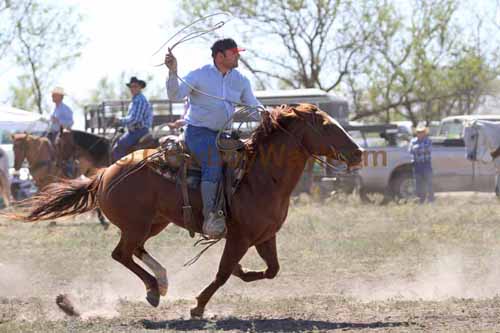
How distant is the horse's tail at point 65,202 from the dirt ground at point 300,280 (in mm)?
796

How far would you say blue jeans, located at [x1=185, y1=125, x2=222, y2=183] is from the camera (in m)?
8.37

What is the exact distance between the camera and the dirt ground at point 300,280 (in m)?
7.95

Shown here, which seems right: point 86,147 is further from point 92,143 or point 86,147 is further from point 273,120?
point 273,120

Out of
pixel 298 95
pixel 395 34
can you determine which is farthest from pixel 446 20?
pixel 298 95

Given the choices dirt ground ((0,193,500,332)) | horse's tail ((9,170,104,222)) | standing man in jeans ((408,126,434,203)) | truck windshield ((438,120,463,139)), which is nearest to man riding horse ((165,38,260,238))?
dirt ground ((0,193,500,332))

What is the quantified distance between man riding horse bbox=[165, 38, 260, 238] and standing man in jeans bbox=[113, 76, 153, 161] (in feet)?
22.2

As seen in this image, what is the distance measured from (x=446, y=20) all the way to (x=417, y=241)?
993 inches

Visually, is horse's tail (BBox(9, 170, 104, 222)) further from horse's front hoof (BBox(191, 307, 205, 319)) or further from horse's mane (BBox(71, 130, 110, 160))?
horse's mane (BBox(71, 130, 110, 160))

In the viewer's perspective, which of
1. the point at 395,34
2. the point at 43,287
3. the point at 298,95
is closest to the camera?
the point at 43,287

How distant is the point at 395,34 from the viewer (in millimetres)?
36219

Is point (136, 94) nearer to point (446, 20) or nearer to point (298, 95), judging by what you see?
point (298, 95)

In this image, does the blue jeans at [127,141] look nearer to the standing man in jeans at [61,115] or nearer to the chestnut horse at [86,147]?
the chestnut horse at [86,147]

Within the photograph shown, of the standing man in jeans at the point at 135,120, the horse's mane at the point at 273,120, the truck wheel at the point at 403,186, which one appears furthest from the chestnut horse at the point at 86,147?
the horse's mane at the point at 273,120

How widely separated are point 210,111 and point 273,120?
1.74 ft
